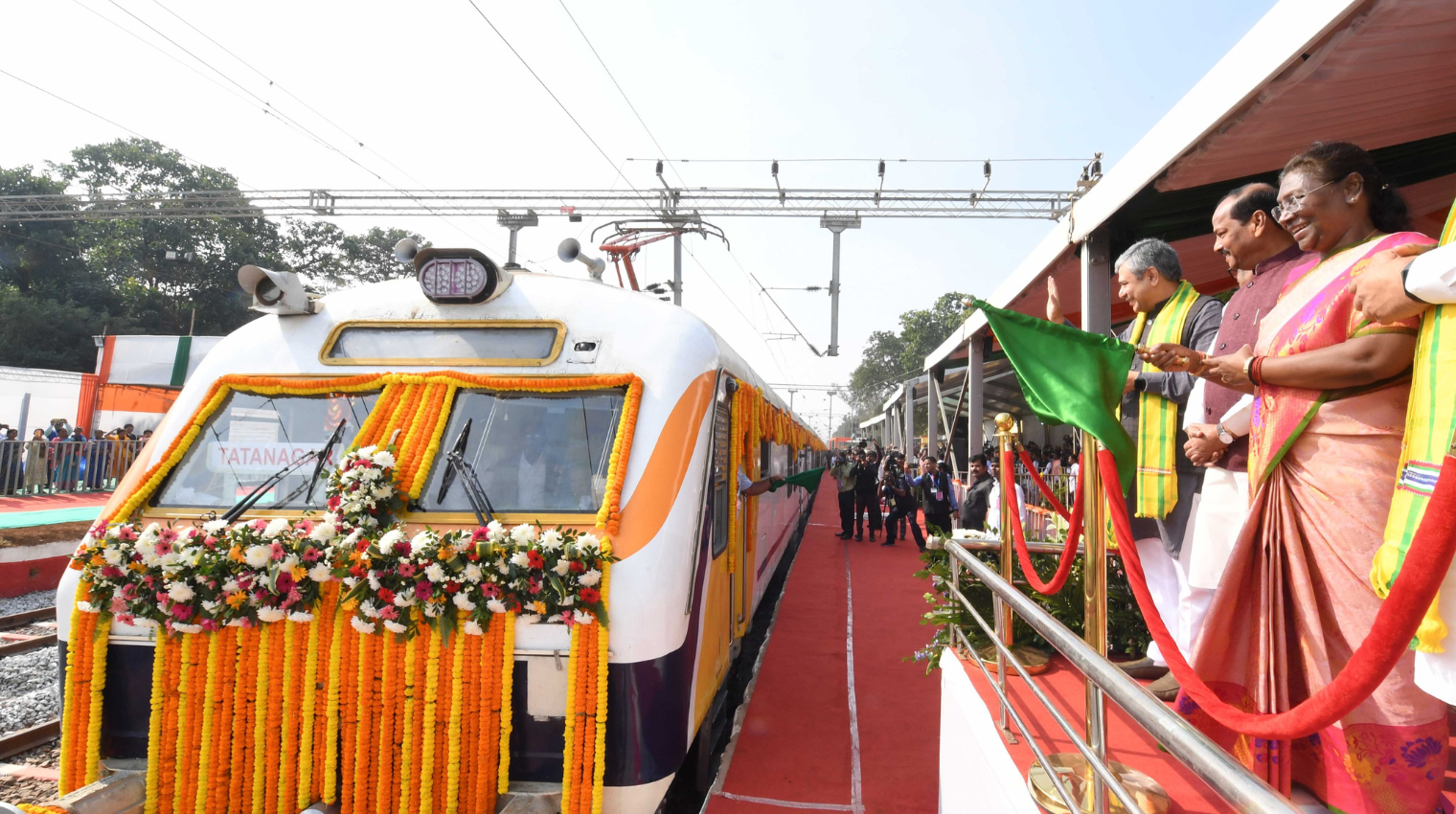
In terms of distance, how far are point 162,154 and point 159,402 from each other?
1093 inches

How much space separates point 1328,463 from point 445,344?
354cm

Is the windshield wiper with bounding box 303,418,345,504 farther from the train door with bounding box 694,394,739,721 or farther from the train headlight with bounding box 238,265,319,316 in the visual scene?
the train door with bounding box 694,394,739,721

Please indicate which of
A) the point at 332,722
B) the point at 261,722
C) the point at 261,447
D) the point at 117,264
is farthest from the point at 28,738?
the point at 117,264

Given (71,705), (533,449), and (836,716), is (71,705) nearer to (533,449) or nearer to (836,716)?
(533,449)

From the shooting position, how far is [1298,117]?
257cm

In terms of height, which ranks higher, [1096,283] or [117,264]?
[117,264]

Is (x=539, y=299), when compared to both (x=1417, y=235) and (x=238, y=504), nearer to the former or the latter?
(x=238, y=504)

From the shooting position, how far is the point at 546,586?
2938 millimetres

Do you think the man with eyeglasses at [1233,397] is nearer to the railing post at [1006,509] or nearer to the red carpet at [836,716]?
the railing post at [1006,509]

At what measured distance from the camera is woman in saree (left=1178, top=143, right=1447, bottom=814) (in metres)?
1.75

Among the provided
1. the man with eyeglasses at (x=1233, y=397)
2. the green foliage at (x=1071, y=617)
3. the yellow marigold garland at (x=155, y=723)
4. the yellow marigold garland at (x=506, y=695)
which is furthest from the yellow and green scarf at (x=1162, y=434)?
the yellow marigold garland at (x=155, y=723)

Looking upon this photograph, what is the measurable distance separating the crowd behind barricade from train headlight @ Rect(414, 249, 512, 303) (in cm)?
1347

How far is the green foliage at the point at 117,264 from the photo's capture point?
32562mm

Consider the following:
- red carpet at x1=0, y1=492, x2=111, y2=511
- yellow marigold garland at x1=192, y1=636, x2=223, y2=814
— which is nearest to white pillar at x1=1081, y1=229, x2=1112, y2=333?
yellow marigold garland at x1=192, y1=636, x2=223, y2=814
